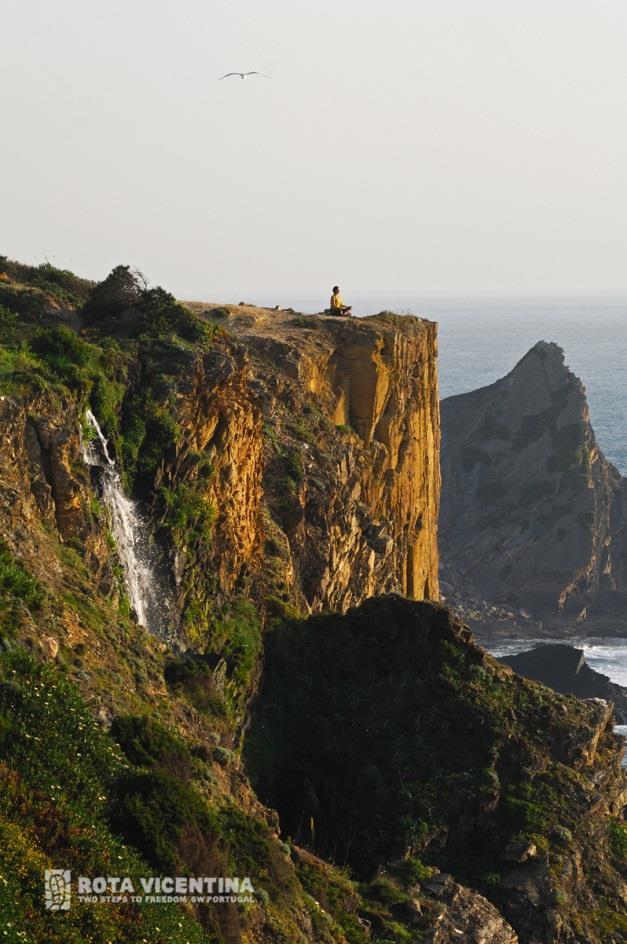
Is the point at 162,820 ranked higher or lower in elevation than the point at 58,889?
lower

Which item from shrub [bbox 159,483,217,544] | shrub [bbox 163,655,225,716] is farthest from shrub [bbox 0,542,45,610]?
shrub [bbox 159,483,217,544]

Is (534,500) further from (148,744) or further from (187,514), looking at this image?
(148,744)

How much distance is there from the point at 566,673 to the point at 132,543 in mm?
53192

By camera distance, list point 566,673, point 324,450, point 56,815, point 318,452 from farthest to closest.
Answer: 1. point 566,673
2. point 324,450
3. point 318,452
4. point 56,815

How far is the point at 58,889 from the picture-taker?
53.8ft

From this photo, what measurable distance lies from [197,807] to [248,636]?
15734 mm

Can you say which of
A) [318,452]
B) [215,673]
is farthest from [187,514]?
[318,452]

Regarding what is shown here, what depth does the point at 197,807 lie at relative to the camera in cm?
2066

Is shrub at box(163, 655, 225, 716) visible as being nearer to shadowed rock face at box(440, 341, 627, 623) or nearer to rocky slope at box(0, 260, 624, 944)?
rocky slope at box(0, 260, 624, 944)

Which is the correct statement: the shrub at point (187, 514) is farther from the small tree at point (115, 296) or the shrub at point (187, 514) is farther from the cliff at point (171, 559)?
the small tree at point (115, 296)

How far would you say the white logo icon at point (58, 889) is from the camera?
16.1m

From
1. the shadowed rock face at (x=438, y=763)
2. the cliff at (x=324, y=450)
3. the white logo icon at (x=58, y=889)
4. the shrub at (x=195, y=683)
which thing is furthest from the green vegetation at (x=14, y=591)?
A: the cliff at (x=324, y=450)

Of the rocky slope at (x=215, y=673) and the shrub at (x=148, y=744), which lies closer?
the rocky slope at (x=215, y=673)

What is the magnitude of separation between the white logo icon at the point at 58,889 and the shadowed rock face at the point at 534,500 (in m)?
88.0
